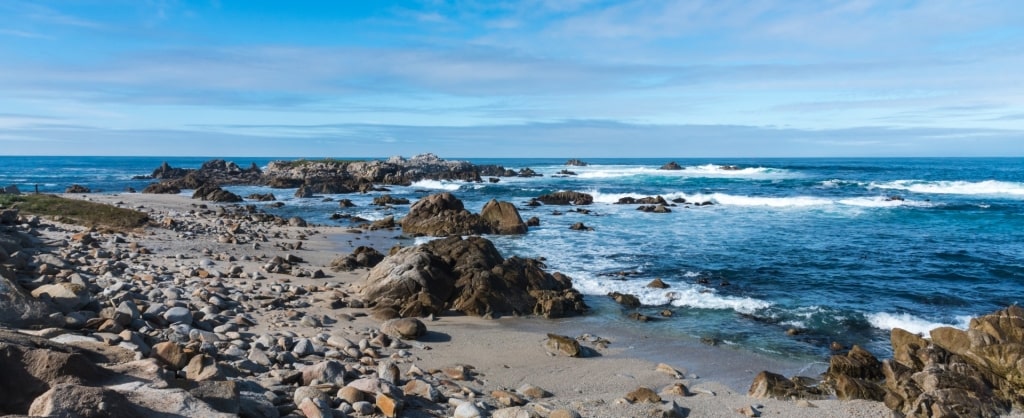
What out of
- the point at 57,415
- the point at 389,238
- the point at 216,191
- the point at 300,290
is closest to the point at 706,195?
the point at 389,238

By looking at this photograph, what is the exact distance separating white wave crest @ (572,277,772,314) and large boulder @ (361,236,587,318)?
1.22m

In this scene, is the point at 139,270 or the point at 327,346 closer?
the point at 327,346

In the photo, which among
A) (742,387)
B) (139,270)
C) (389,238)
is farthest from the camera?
(389,238)

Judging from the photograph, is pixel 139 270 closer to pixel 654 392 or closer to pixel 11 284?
pixel 11 284

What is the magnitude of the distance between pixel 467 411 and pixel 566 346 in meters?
3.84

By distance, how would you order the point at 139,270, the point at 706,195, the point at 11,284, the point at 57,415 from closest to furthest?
1. the point at 57,415
2. the point at 11,284
3. the point at 139,270
4. the point at 706,195

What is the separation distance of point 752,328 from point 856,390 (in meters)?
3.72

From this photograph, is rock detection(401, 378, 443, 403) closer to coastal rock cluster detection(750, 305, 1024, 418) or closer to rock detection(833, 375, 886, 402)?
coastal rock cluster detection(750, 305, 1024, 418)

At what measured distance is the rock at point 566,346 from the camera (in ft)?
32.7

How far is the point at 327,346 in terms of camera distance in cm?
885

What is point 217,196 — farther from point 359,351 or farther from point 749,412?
point 749,412

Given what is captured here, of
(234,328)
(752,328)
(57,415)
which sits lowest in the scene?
(752,328)

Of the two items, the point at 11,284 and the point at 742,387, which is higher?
the point at 11,284

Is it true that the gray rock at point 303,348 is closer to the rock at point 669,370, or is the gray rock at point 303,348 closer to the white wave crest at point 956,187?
the rock at point 669,370
